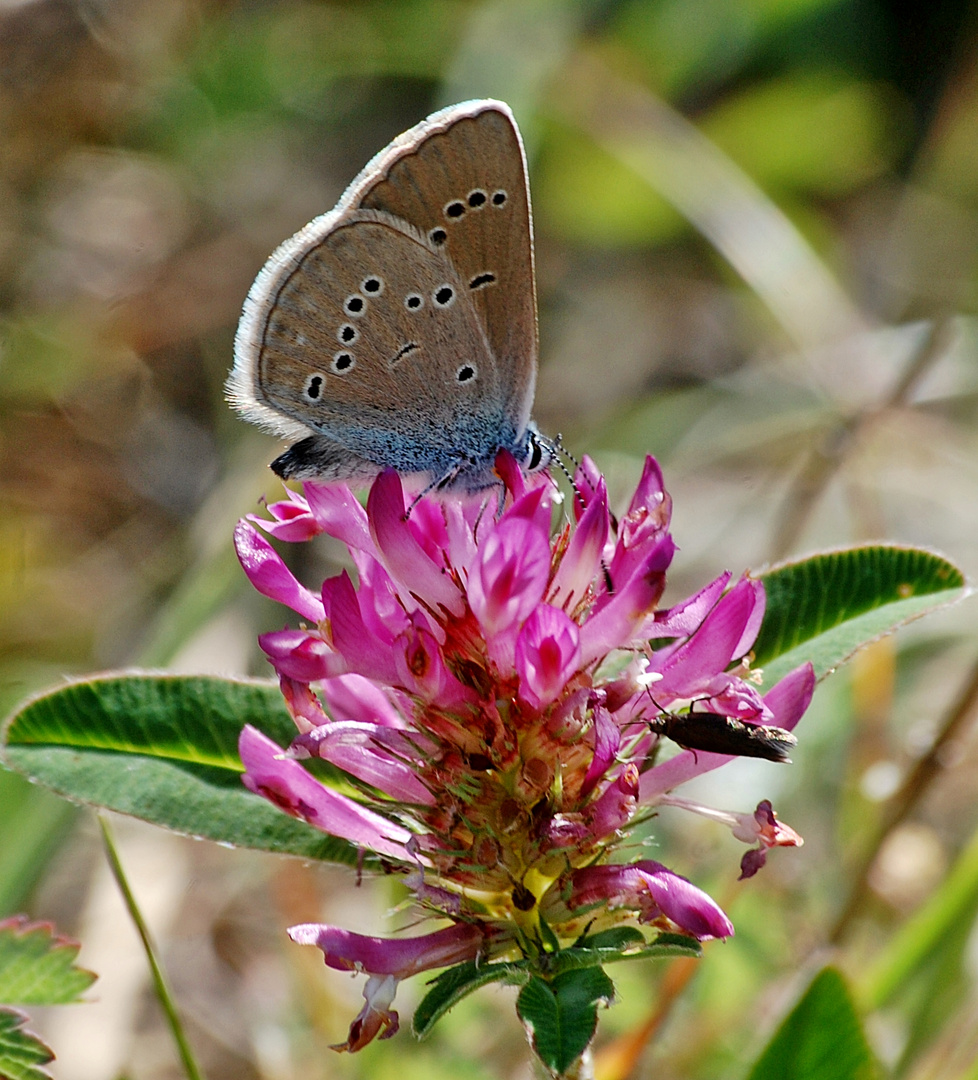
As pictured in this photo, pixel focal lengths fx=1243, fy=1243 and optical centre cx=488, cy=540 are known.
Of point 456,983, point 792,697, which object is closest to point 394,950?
point 456,983

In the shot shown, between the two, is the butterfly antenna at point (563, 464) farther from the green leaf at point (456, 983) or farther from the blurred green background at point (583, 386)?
the blurred green background at point (583, 386)

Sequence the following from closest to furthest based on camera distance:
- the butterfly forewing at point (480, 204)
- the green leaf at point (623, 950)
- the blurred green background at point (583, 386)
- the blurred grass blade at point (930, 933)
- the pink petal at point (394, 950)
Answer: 1. the green leaf at point (623, 950)
2. the pink petal at point (394, 950)
3. the butterfly forewing at point (480, 204)
4. the blurred grass blade at point (930, 933)
5. the blurred green background at point (583, 386)

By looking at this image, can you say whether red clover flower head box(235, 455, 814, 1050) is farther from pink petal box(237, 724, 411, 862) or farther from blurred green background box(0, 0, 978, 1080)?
blurred green background box(0, 0, 978, 1080)

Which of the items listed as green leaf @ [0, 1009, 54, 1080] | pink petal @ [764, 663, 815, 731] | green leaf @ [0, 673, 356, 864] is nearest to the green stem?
green leaf @ [0, 673, 356, 864]

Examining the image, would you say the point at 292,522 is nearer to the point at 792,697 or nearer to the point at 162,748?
the point at 162,748

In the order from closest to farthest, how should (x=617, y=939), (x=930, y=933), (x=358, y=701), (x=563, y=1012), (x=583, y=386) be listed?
(x=563, y=1012) → (x=617, y=939) → (x=358, y=701) → (x=930, y=933) → (x=583, y=386)

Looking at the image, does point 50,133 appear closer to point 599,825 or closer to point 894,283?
point 894,283

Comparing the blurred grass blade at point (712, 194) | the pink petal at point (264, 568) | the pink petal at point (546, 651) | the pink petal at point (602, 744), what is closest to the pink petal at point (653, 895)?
the pink petal at point (602, 744)
